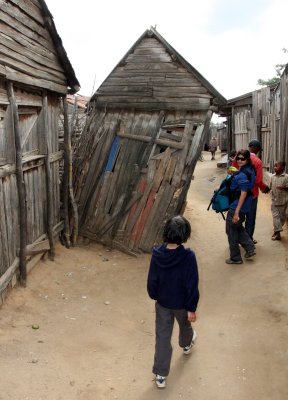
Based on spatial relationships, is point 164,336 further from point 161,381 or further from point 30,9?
point 30,9

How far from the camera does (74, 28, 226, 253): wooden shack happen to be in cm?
795

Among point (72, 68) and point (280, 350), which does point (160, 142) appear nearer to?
point (72, 68)

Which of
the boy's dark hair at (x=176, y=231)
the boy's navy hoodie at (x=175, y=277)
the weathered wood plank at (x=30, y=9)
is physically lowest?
the boy's navy hoodie at (x=175, y=277)

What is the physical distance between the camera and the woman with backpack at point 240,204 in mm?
6285

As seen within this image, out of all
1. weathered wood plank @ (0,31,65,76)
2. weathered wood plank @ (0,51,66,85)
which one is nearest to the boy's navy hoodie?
weathered wood plank @ (0,51,66,85)

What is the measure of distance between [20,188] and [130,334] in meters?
2.60

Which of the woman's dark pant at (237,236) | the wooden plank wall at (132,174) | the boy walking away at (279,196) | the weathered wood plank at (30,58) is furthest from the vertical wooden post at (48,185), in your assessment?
the boy walking away at (279,196)

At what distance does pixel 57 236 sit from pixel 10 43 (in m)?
3.92

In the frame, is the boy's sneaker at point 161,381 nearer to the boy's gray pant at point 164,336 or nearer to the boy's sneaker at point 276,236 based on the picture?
the boy's gray pant at point 164,336

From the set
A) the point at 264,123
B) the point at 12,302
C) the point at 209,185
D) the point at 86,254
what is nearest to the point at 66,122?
the point at 86,254

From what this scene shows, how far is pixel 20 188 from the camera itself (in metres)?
5.67

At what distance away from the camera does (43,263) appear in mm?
6973

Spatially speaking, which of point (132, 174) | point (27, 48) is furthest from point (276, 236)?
point (27, 48)

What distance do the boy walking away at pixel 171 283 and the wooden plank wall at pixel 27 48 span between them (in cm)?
313
